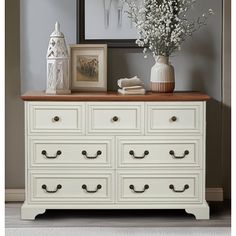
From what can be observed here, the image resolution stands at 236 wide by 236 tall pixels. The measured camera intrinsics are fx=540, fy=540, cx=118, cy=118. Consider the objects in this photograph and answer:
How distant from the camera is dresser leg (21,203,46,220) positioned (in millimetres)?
3318

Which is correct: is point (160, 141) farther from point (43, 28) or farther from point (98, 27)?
point (43, 28)

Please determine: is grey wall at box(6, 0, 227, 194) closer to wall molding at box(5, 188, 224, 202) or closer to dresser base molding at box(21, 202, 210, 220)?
wall molding at box(5, 188, 224, 202)

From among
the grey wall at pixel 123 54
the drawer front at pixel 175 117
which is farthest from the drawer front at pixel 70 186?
the grey wall at pixel 123 54

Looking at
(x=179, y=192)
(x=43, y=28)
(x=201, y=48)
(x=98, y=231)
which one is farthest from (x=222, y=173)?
(x=43, y=28)

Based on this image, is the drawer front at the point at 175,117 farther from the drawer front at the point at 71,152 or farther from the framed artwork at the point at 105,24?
the framed artwork at the point at 105,24

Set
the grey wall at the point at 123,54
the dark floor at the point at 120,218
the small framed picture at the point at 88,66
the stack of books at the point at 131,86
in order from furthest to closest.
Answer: the grey wall at the point at 123,54 < the small framed picture at the point at 88,66 < the stack of books at the point at 131,86 < the dark floor at the point at 120,218

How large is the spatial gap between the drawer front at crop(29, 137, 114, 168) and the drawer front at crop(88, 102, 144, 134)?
7 centimetres

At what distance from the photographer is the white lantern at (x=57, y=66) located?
11.1ft

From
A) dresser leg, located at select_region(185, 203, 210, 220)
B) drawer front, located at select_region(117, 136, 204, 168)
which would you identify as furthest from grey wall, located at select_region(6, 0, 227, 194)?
dresser leg, located at select_region(185, 203, 210, 220)

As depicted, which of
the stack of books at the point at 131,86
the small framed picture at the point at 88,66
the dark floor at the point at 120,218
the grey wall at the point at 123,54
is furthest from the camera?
the grey wall at the point at 123,54

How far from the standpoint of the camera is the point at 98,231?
10.1 feet

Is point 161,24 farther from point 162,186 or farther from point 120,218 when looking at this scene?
point 120,218

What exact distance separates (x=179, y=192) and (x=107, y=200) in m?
0.45

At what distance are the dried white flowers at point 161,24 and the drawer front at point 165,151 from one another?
0.61 metres
